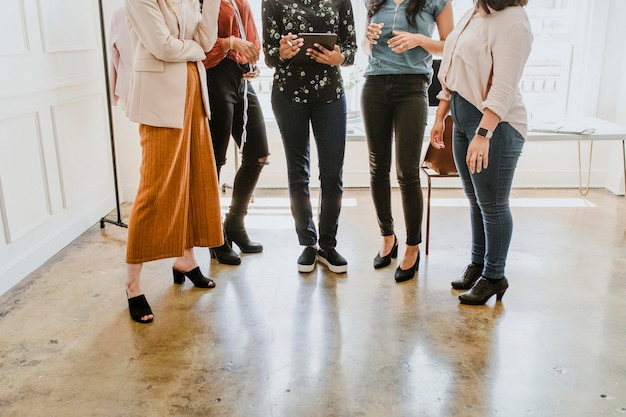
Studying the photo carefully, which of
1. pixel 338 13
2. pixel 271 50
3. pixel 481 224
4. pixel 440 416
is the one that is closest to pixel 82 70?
pixel 271 50

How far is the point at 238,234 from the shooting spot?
3.21 metres

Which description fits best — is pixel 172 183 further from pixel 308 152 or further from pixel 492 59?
pixel 492 59

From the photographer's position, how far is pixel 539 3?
171 inches

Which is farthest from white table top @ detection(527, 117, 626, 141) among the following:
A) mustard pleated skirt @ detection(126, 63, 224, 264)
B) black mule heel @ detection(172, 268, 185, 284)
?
black mule heel @ detection(172, 268, 185, 284)

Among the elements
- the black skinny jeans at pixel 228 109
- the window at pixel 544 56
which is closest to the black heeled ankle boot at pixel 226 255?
the black skinny jeans at pixel 228 109

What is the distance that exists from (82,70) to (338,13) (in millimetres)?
1728

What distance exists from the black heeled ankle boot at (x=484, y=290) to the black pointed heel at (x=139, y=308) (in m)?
1.34

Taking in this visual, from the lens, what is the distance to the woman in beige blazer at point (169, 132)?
222cm

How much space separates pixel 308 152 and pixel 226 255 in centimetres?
70

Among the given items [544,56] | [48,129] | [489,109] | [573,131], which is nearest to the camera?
[489,109]

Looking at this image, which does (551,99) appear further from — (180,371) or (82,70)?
(180,371)

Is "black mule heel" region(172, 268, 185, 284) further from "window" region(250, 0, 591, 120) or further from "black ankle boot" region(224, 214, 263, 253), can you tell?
"window" region(250, 0, 591, 120)

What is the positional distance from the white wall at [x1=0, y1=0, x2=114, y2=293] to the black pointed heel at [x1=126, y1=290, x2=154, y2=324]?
0.69 meters

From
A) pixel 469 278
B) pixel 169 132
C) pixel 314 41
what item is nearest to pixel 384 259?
pixel 469 278
